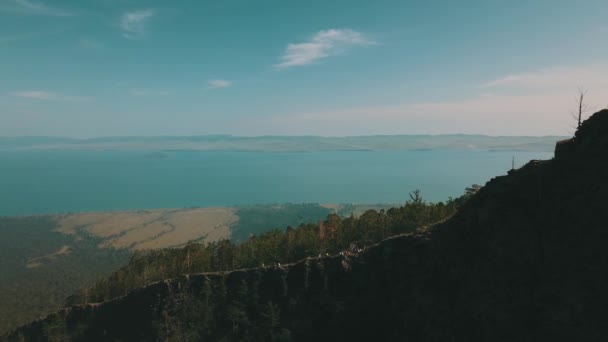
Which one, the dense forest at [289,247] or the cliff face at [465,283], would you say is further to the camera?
the dense forest at [289,247]

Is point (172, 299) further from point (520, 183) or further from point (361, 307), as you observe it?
point (520, 183)

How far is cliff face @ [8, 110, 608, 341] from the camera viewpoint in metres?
37.6

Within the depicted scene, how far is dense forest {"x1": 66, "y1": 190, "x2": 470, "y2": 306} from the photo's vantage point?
82.8 m

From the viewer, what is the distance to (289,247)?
84.1 meters

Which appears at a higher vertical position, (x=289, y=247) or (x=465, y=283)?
(x=465, y=283)

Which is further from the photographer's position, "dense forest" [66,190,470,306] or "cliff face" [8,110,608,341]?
"dense forest" [66,190,470,306]

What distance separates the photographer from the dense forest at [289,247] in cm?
8281

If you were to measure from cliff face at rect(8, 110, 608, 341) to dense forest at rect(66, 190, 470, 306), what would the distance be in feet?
57.0

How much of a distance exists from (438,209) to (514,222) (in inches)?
1618

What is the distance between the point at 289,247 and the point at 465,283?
46319mm

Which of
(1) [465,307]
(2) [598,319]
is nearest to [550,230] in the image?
(2) [598,319]

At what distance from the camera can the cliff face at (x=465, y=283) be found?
37.6m

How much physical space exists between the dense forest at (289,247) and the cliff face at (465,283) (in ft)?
57.0

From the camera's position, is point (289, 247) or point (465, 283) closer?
point (465, 283)
